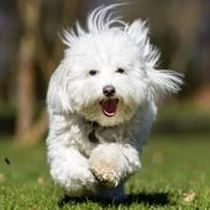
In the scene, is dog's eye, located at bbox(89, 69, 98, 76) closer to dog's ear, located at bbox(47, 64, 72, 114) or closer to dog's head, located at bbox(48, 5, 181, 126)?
dog's head, located at bbox(48, 5, 181, 126)

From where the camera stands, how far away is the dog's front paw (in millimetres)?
7469

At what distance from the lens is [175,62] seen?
48.0 metres

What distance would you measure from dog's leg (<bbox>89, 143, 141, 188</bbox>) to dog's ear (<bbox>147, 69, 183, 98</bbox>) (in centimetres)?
56

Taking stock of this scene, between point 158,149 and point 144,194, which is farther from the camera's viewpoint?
point 158,149

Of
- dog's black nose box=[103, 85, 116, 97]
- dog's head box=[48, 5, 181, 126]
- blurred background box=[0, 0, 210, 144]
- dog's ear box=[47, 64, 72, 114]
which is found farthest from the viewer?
blurred background box=[0, 0, 210, 144]

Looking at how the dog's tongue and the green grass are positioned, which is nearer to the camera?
the dog's tongue

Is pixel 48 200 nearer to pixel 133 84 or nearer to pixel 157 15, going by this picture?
pixel 133 84

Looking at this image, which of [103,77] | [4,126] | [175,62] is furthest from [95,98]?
[175,62]

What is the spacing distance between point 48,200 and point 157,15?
137 feet

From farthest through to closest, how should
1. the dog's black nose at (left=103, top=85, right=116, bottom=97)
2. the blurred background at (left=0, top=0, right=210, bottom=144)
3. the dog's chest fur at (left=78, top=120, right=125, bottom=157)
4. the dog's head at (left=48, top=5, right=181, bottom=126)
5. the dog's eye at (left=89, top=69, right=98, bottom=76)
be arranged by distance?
the blurred background at (left=0, top=0, right=210, bottom=144), the dog's chest fur at (left=78, top=120, right=125, bottom=157), the dog's eye at (left=89, top=69, right=98, bottom=76), the dog's head at (left=48, top=5, right=181, bottom=126), the dog's black nose at (left=103, top=85, right=116, bottom=97)

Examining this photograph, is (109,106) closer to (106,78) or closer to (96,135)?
(106,78)

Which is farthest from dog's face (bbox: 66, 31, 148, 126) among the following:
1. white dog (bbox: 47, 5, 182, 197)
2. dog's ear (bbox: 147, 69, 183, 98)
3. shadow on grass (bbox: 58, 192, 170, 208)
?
shadow on grass (bbox: 58, 192, 170, 208)

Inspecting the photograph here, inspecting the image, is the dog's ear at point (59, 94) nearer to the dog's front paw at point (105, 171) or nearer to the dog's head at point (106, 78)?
the dog's head at point (106, 78)

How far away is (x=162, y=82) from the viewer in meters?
8.05
